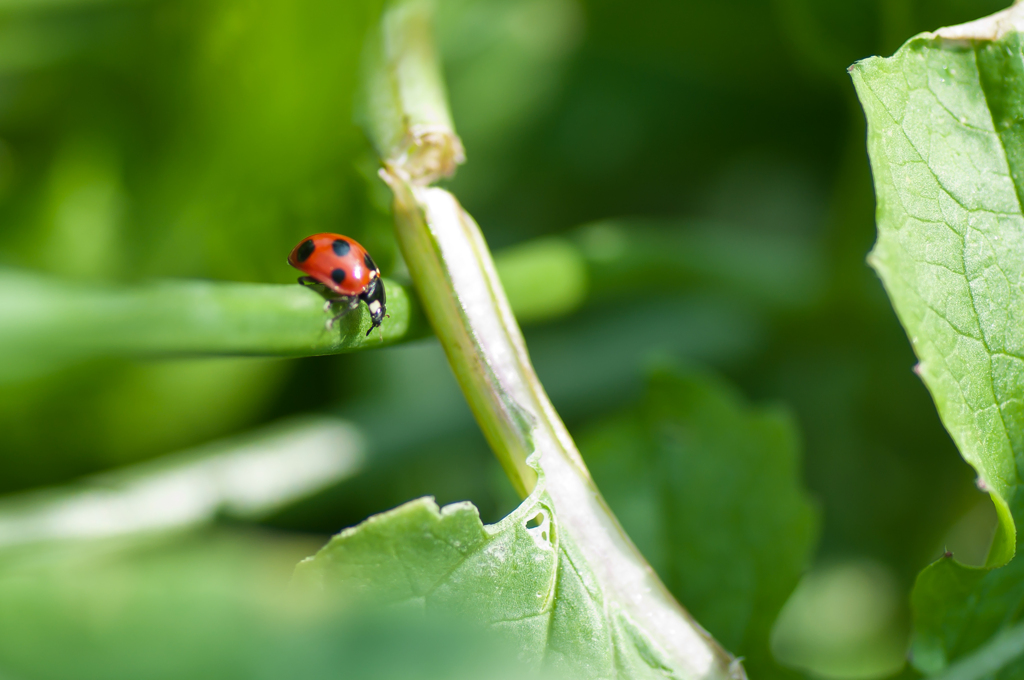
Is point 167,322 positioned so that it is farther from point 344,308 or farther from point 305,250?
point 305,250

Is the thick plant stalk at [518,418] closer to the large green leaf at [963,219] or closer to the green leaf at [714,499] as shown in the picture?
the green leaf at [714,499]

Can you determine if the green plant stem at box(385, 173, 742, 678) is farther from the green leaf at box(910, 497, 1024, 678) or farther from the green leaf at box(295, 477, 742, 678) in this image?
the green leaf at box(910, 497, 1024, 678)

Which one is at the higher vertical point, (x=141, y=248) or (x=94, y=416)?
(x=141, y=248)

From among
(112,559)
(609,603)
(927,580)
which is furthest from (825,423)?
(112,559)

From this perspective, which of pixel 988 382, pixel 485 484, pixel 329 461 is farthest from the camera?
pixel 485 484

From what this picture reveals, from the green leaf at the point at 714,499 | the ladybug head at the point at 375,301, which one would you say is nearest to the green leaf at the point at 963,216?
the green leaf at the point at 714,499

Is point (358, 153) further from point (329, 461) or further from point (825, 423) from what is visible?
point (825, 423)

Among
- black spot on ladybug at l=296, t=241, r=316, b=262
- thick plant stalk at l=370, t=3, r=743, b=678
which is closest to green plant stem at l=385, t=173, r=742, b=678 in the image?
thick plant stalk at l=370, t=3, r=743, b=678

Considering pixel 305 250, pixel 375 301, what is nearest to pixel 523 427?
pixel 375 301
